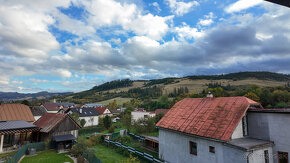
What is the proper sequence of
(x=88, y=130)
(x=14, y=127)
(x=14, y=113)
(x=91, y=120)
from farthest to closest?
(x=91, y=120) < (x=88, y=130) < (x=14, y=113) < (x=14, y=127)

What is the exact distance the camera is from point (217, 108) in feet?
55.5

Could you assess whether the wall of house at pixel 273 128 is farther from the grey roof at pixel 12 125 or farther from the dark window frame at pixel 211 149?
the grey roof at pixel 12 125

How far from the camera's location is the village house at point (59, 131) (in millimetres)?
25422

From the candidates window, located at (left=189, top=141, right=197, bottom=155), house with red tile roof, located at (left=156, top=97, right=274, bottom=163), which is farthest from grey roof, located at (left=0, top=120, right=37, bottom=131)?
window, located at (left=189, top=141, right=197, bottom=155)

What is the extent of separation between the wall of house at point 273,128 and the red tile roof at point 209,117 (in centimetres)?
163

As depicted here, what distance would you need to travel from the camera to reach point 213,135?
14086mm

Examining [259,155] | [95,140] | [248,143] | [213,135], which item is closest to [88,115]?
[95,140]

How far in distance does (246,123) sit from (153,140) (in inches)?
551

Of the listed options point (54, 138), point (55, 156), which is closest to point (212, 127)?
point (55, 156)

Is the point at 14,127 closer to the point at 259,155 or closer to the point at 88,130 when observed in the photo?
the point at 88,130

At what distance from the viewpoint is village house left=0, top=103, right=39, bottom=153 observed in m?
23.8

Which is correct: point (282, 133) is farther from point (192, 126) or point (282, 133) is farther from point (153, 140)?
point (153, 140)

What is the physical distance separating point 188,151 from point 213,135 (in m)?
3.68

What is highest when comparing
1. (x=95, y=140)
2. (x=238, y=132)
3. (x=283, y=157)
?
(x=238, y=132)
